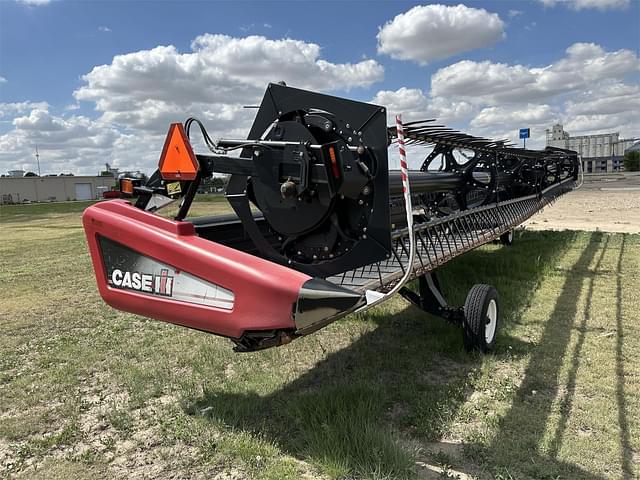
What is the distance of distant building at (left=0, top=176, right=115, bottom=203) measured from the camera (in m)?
72.4

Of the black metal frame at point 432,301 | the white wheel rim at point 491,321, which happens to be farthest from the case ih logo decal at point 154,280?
the white wheel rim at point 491,321

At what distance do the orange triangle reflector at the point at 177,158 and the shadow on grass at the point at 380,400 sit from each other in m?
1.55

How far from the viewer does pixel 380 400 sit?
3414 millimetres

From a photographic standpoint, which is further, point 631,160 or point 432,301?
point 631,160

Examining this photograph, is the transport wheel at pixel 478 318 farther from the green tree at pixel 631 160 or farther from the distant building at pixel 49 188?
the green tree at pixel 631 160

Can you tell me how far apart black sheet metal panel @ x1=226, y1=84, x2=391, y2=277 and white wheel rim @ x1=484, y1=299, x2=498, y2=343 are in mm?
1690

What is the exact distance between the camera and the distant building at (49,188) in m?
72.4

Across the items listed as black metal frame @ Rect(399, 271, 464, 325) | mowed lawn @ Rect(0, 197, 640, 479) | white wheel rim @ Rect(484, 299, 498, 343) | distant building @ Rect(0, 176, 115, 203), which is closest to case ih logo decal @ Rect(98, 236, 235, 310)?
mowed lawn @ Rect(0, 197, 640, 479)

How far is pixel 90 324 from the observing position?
18.1ft

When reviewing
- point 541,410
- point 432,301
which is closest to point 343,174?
point 432,301

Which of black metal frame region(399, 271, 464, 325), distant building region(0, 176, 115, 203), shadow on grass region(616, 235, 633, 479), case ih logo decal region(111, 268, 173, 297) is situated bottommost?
shadow on grass region(616, 235, 633, 479)

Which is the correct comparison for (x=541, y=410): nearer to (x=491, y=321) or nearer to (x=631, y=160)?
(x=491, y=321)

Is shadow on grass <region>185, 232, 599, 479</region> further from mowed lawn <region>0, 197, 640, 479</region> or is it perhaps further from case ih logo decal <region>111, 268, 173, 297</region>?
case ih logo decal <region>111, 268, 173, 297</region>

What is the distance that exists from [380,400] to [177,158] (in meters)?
2.05
